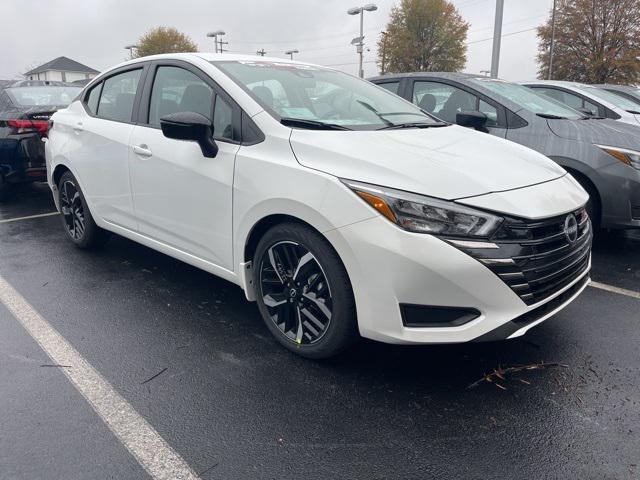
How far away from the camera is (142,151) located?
3.57m

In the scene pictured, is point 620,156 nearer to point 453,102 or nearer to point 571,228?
point 453,102

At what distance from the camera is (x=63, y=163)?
4.63m

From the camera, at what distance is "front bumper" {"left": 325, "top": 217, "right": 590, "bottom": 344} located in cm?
227

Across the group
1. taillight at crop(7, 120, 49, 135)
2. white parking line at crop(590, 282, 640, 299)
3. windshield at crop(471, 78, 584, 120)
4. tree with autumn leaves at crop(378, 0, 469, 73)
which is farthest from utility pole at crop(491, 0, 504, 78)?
tree with autumn leaves at crop(378, 0, 469, 73)

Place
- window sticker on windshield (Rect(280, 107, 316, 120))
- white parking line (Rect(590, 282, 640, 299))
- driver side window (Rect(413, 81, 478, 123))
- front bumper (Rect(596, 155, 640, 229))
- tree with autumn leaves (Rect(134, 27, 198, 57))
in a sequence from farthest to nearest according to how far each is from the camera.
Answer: tree with autumn leaves (Rect(134, 27, 198, 57)), driver side window (Rect(413, 81, 478, 123)), front bumper (Rect(596, 155, 640, 229)), white parking line (Rect(590, 282, 640, 299)), window sticker on windshield (Rect(280, 107, 316, 120))

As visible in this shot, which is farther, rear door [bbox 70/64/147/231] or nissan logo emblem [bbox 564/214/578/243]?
rear door [bbox 70/64/147/231]

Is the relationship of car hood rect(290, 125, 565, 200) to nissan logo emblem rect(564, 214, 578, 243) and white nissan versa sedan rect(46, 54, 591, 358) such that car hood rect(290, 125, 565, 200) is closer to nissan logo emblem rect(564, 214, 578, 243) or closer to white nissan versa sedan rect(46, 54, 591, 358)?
white nissan versa sedan rect(46, 54, 591, 358)

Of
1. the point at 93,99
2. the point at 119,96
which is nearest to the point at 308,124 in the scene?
the point at 119,96

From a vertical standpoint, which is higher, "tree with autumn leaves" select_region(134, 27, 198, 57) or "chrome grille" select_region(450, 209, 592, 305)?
"tree with autumn leaves" select_region(134, 27, 198, 57)

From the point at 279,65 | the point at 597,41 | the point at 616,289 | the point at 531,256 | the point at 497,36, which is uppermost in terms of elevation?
the point at 597,41

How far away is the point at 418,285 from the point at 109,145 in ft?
9.06

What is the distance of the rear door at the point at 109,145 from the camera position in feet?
12.7

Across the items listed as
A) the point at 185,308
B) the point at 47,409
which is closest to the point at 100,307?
the point at 185,308

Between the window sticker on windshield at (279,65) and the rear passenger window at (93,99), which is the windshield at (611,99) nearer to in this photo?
the window sticker on windshield at (279,65)
